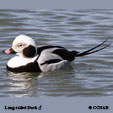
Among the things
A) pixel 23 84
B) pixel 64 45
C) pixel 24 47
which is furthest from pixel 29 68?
Result: pixel 64 45

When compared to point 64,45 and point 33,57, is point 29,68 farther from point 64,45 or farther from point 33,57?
point 64,45

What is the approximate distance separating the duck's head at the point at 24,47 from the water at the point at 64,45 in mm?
401

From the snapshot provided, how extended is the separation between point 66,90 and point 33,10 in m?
6.53

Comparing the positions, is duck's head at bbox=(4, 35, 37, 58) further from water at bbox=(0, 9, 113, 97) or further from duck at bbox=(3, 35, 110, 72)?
water at bbox=(0, 9, 113, 97)

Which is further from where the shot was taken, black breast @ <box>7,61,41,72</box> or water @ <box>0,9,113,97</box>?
black breast @ <box>7,61,41,72</box>

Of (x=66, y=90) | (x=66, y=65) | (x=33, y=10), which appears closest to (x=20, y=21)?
(x=33, y=10)

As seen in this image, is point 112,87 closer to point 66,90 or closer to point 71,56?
point 66,90

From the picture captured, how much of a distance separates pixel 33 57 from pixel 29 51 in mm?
151

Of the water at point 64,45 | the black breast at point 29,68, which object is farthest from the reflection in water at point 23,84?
the black breast at point 29,68

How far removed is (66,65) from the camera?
12.0 meters

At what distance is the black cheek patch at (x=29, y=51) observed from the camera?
38.7 ft

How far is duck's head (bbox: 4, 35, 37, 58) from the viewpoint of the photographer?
38.4 ft

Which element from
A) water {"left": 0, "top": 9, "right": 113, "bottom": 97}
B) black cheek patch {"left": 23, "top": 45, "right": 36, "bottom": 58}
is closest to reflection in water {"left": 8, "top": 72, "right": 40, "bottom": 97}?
water {"left": 0, "top": 9, "right": 113, "bottom": 97}

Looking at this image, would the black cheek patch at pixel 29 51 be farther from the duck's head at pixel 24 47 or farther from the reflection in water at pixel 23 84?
the reflection in water at pixel 23 84
